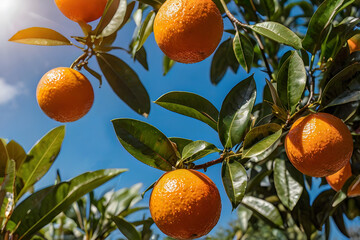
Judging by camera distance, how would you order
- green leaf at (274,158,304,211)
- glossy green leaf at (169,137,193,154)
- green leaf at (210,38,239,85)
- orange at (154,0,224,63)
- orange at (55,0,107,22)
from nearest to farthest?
orange at (154,0,224,63), glossy green leaf at (169,137,193,154), orange at (55,0,107,22), green leaf at (274,158,304,211), green leaf at (210,38,239,85)

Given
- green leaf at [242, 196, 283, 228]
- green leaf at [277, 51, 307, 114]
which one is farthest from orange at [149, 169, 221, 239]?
green leaf at [242, 196, 283, 228]

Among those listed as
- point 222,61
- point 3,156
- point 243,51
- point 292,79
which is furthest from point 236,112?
point 222,61

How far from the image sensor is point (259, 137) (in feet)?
3.51

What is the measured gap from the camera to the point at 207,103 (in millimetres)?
1187

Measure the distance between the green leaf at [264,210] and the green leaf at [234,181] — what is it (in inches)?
34.0

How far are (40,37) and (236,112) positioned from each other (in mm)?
810

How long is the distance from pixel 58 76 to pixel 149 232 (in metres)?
0.78

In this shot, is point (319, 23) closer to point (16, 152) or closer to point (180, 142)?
point (180, 142)

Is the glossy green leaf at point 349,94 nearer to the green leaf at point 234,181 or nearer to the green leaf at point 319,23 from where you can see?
the green leaf at point 319,23

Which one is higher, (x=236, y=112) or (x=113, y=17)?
(x=113, y=17)

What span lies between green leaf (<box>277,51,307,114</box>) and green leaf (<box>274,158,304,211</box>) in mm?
561

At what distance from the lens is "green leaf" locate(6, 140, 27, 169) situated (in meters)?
1.46

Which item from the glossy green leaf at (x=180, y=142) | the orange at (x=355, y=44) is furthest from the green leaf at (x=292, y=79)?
the orange at (x=355, y=44)

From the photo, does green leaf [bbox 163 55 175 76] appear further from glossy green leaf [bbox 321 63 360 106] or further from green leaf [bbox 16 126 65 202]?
glossy green leaf [bbox 321 63 360 106]
